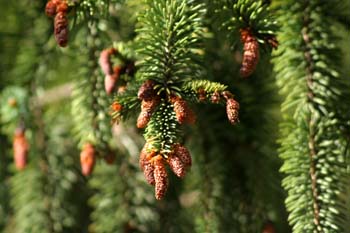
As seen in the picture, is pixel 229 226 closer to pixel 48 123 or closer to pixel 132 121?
pixel 132 121

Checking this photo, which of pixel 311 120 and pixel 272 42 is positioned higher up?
pixel 272 42

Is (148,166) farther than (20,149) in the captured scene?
No

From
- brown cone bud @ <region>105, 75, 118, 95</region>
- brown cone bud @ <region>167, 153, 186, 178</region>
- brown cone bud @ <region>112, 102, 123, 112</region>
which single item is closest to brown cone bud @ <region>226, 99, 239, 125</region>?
brown cone bud @ <region>167, 153, 186, 178</region>

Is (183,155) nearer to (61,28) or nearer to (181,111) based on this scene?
(181,111)

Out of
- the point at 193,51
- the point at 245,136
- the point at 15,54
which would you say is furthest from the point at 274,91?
the point at 15,54

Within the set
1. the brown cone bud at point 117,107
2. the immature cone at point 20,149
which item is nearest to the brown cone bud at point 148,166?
the brown cone bud at point 117,107

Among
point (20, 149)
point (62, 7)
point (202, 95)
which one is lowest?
point (20, 149)

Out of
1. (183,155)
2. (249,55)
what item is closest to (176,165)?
(183,155)
